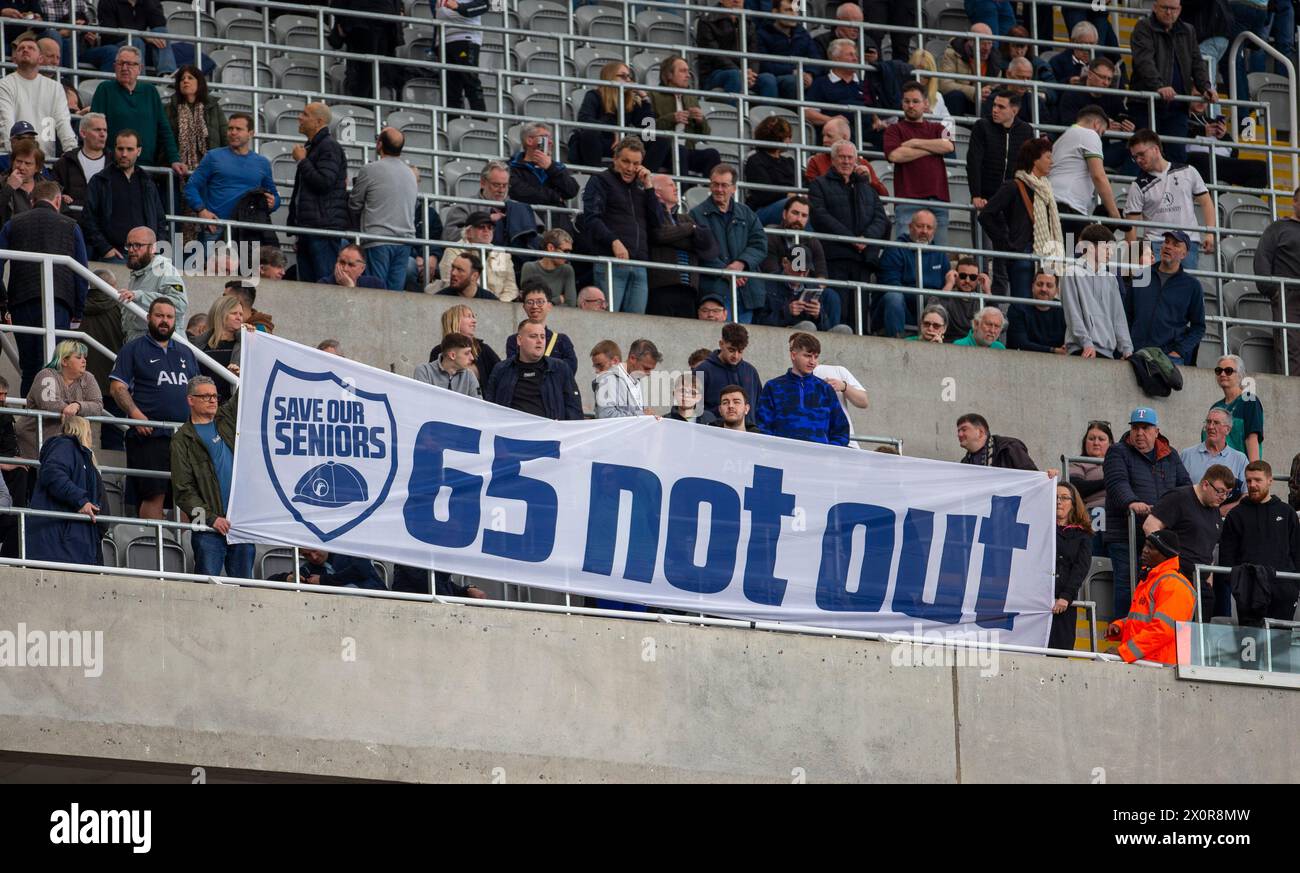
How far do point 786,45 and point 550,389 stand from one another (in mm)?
8660

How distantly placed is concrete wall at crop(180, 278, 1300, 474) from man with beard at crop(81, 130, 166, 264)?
609mm

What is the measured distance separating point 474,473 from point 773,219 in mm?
6764

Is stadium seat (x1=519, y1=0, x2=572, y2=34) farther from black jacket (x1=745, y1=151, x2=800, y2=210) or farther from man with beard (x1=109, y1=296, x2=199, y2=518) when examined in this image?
man with beard (x1=109, y1=296, x2=199, y2=518)

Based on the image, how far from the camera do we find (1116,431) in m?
20.9

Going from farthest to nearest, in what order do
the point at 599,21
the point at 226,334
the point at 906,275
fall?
1. the point at 599,21
2. the point at 906,275
3. the point at 226,334

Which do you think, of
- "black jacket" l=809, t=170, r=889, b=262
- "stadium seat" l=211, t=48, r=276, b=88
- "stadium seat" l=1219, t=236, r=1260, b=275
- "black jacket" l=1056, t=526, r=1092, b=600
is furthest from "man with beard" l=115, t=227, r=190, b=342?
"stadium seat" l=1219, t=236, r=1260, b=275

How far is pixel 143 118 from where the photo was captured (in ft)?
65.1

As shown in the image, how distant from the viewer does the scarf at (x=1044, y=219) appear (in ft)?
70.6

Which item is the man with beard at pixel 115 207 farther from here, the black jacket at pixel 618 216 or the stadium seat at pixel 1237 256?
the stadium seat at pixel 1237 256

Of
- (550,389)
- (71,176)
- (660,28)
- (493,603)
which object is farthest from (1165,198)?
(493,603)

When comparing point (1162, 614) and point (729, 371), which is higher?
point (729, 371)

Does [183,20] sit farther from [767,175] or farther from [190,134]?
[767,175]

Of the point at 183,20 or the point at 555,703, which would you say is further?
the point at 183,20

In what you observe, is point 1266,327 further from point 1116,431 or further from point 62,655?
point 62,655
